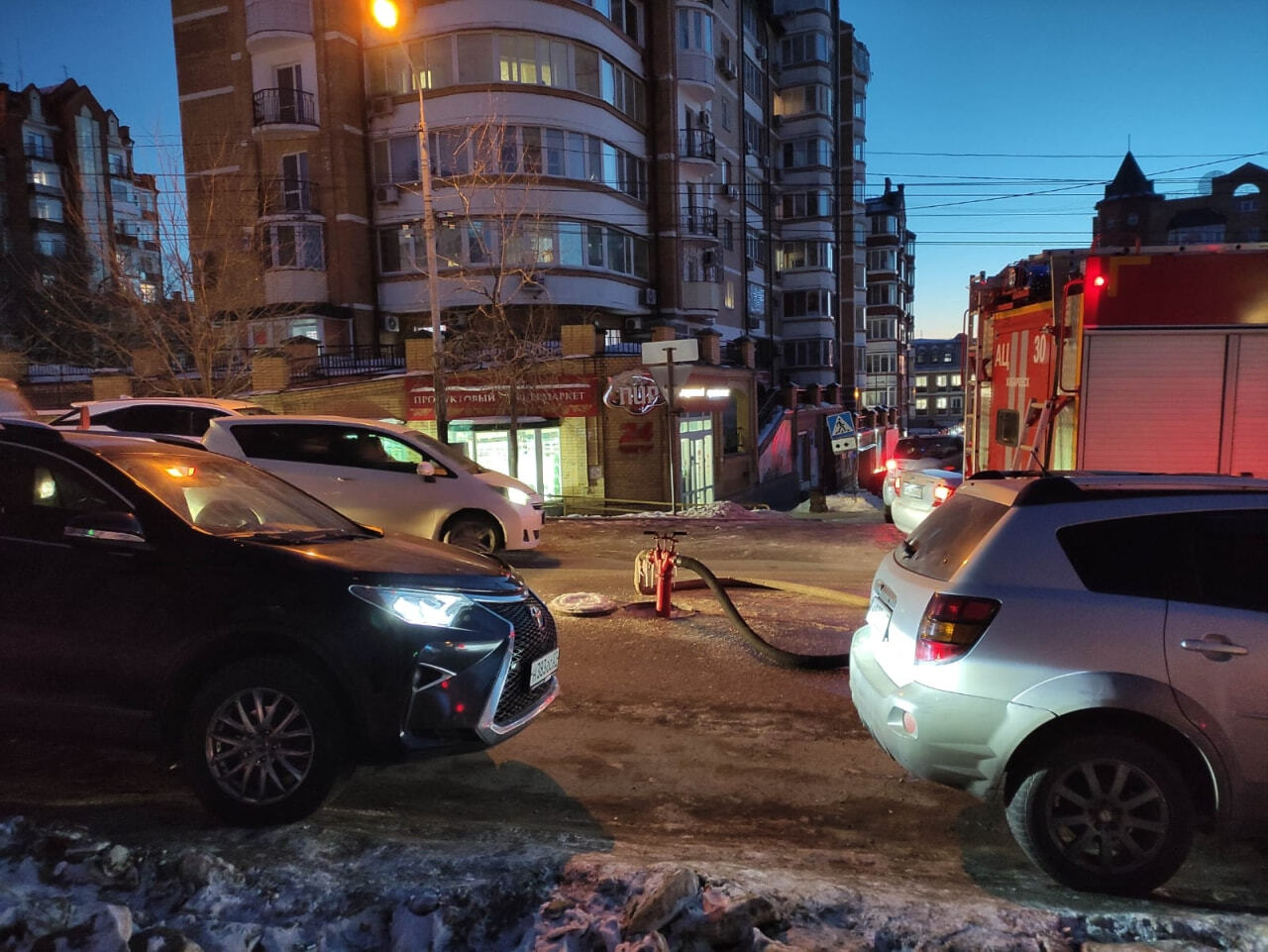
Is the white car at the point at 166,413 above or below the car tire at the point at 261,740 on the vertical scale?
A: above

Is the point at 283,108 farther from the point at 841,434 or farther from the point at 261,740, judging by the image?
the point at 261,740

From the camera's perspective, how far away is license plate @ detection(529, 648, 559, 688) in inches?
171

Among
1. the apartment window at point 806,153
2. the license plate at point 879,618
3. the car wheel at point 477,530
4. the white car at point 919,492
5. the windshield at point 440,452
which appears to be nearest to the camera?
the license plate at point 879,618

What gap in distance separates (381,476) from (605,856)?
7.31 metres

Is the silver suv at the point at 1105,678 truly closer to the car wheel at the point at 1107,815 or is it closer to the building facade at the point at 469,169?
the car wheel at the point at 1107,815

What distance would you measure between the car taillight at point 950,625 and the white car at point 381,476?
7218 mm

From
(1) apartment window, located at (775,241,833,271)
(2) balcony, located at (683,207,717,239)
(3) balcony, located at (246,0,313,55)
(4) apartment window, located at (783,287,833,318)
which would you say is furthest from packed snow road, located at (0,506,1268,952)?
(1) apartment window, located at (775,241,833,271)

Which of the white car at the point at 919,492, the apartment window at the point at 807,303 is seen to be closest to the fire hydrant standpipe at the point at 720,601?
the white car at the point at 919,492

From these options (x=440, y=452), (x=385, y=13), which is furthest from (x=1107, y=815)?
(x=385, y=13)

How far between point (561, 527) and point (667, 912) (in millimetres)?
12230

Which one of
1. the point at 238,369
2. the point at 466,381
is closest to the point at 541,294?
the point at 466,381

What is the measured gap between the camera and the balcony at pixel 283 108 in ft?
97.4

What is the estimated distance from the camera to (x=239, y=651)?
12.8 ft

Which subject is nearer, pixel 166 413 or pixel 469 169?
pixel 166 413
